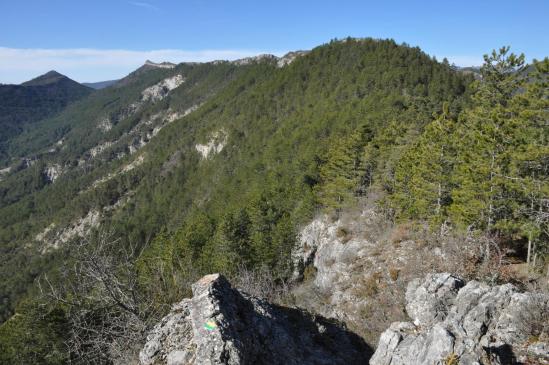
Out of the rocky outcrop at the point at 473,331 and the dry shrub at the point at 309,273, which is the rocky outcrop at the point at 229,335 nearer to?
the rocky outcrop at the point at 473,331

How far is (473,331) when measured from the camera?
9.00m

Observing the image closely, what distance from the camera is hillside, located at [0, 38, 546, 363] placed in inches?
647

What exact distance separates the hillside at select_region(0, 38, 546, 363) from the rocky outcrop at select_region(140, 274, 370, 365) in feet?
6.82

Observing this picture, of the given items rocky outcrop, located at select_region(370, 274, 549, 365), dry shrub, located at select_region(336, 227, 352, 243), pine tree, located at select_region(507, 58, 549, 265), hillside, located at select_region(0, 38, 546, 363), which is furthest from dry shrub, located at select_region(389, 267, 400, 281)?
dry shrub, located at select_region(336, 227, 352, 243)

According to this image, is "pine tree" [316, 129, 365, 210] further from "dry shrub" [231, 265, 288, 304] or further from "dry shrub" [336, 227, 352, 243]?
"dry shrub" [231, 265, 288, 304]

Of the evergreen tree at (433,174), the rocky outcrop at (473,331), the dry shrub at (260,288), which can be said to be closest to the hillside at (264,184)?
the evergreen tree at (433,174)

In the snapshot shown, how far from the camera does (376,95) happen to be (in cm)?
7631

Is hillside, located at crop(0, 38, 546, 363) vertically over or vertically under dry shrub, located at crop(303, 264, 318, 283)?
over

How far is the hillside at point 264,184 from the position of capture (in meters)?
16.4

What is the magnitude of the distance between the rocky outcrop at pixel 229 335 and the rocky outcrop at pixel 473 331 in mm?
1760

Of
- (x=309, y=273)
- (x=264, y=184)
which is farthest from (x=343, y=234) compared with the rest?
(x=264, y=184)

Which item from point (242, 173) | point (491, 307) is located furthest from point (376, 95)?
point (491, 307)

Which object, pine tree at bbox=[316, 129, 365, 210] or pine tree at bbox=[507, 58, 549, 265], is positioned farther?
pine tree at bbox=[316, 129, 365, 210]

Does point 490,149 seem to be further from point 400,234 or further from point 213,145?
point 213,145
